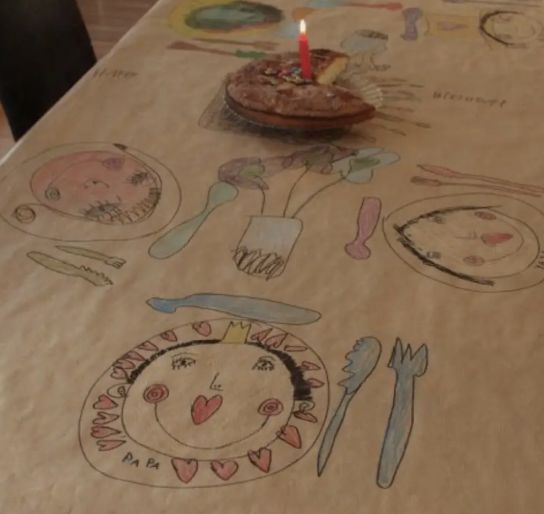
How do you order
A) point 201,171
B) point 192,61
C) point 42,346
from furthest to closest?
1. point 192,61
2. point 201,171
3. point 42,346

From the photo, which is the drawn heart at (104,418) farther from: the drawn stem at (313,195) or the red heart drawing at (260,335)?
the drawn stem at (313,195)

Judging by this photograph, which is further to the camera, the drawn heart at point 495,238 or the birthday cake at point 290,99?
the birthday cake at point 290,99

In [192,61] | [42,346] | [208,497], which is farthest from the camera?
[192,61]

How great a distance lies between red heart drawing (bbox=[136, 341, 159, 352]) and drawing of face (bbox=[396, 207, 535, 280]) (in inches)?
12.2

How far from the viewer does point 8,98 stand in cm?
135

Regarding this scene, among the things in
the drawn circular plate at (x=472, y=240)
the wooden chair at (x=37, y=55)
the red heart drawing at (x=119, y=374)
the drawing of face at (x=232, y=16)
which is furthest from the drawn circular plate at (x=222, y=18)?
the red heart drawing at (x=119, y=374)

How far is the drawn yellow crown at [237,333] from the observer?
2.61 feet

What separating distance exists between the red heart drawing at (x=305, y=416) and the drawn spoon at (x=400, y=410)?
63 millimetres

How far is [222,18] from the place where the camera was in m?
1.44

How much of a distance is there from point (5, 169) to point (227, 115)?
31 centimetres

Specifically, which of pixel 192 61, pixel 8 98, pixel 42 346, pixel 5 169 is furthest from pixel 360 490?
pixel 8 98

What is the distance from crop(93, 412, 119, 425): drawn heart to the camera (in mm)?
713

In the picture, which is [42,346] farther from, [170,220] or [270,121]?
[270,121]

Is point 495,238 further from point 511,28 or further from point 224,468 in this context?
point 511,28
